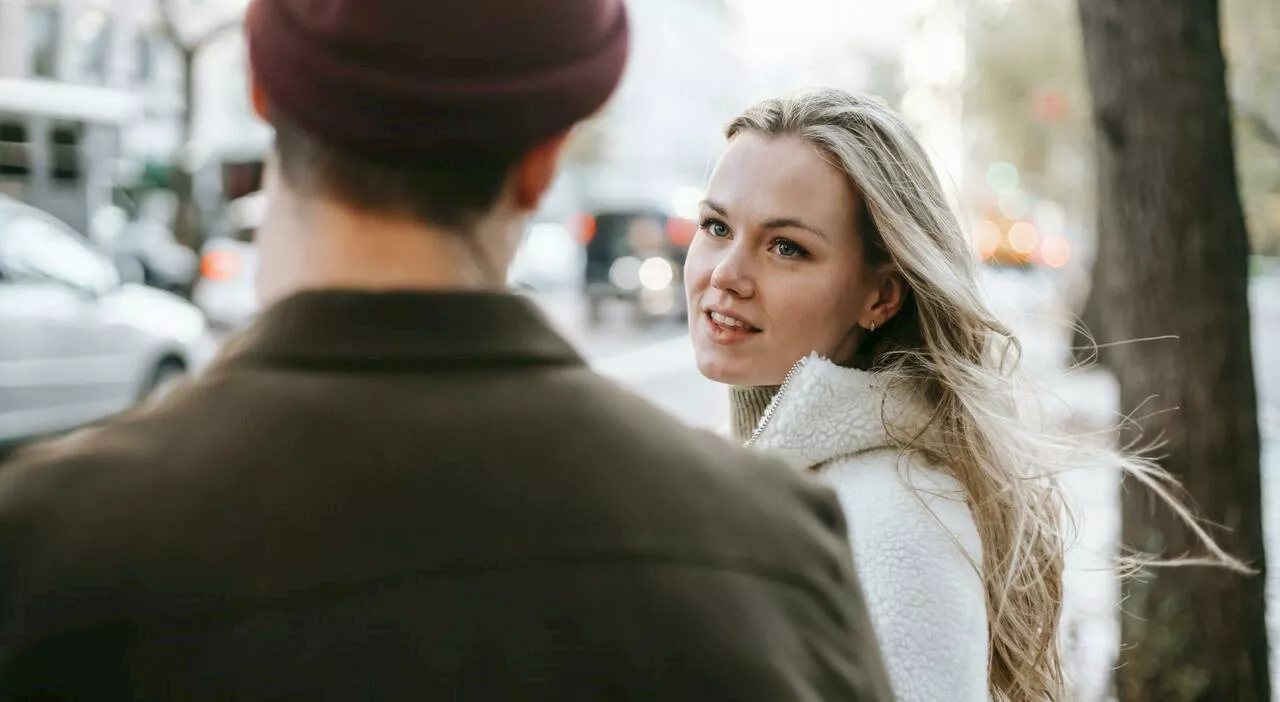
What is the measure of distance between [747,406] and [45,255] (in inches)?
306

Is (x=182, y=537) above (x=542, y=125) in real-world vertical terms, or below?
below

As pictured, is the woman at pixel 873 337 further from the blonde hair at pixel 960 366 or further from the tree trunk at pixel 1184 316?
the tree trunk at pixel 1184 316

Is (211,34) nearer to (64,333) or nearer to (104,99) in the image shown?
(104,99)

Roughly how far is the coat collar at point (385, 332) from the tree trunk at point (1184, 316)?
143 inches

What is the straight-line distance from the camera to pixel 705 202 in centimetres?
245

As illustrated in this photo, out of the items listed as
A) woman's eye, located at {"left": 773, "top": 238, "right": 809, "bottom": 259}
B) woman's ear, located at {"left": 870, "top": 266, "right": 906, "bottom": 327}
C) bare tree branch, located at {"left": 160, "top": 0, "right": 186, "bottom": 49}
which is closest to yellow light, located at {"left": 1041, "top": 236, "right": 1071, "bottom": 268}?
bare tree branch, located at {"left": 160, "top": 0, "right": 186, "bottom": 49}

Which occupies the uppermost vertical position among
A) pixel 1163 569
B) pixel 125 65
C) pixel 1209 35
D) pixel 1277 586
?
pixel 125 65

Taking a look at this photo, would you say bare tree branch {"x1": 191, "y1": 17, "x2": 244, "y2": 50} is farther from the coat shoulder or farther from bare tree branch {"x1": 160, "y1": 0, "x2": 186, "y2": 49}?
the coat shoulder

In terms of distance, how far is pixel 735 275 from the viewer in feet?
7.75

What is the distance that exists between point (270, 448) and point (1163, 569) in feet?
13.2

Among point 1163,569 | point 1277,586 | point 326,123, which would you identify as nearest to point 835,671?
point 326,123

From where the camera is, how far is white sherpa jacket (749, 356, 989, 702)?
1.87m

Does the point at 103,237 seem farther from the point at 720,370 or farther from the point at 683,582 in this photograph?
the point at 683,582

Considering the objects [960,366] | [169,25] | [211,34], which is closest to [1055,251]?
[211,34]
